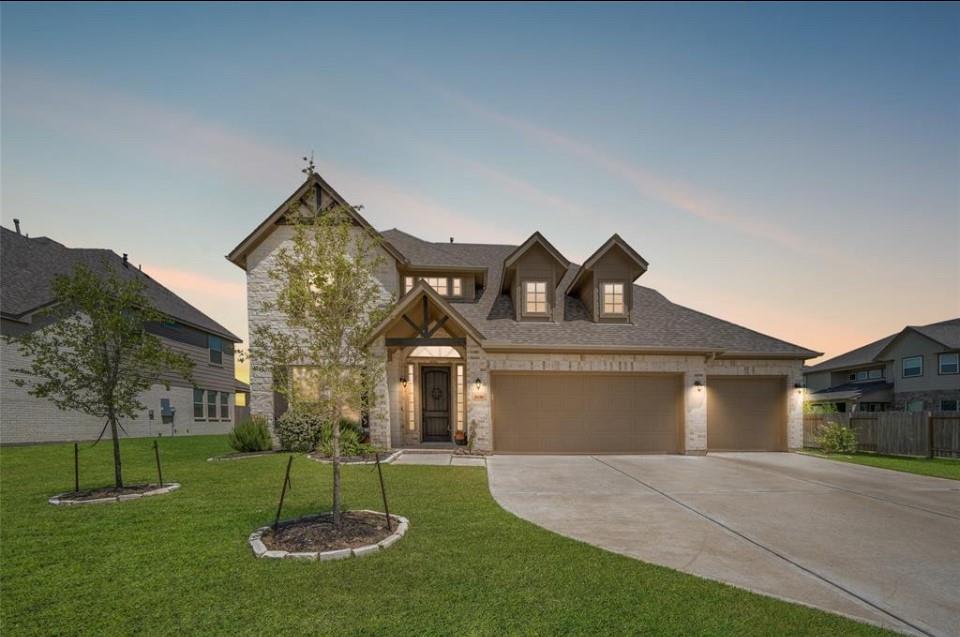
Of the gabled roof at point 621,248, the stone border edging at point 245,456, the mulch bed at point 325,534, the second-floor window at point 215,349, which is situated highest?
the gabled roof at point 621,248

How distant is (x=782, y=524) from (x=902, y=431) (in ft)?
47.7

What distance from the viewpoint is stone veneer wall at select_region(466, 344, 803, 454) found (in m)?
14.7

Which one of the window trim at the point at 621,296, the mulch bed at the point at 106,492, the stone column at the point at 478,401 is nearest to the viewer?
the mulch bed at the point at 106,492

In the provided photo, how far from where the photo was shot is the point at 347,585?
4805 mm

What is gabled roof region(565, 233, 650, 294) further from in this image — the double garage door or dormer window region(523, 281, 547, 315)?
the double garage door

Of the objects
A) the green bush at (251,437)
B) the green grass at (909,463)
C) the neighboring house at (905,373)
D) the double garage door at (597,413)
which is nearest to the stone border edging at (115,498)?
the green bush at (251,437)

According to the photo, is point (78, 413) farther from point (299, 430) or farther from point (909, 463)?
point (909, 463)

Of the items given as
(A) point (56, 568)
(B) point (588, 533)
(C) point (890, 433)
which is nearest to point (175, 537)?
(A) point (56, 568)

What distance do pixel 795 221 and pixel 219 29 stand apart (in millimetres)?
18935

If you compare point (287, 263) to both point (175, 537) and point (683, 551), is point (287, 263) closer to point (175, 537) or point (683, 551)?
point (175, 537)

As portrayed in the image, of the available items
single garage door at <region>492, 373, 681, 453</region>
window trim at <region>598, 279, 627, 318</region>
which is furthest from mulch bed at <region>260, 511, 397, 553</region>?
window trim at <region>598, 279, 627, 318</region>

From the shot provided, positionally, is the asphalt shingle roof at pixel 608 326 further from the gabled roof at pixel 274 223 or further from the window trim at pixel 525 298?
the gabled roof at pixel 274 223

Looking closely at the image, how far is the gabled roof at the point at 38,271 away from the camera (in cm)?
1755

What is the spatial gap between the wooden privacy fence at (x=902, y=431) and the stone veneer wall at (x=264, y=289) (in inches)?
702
